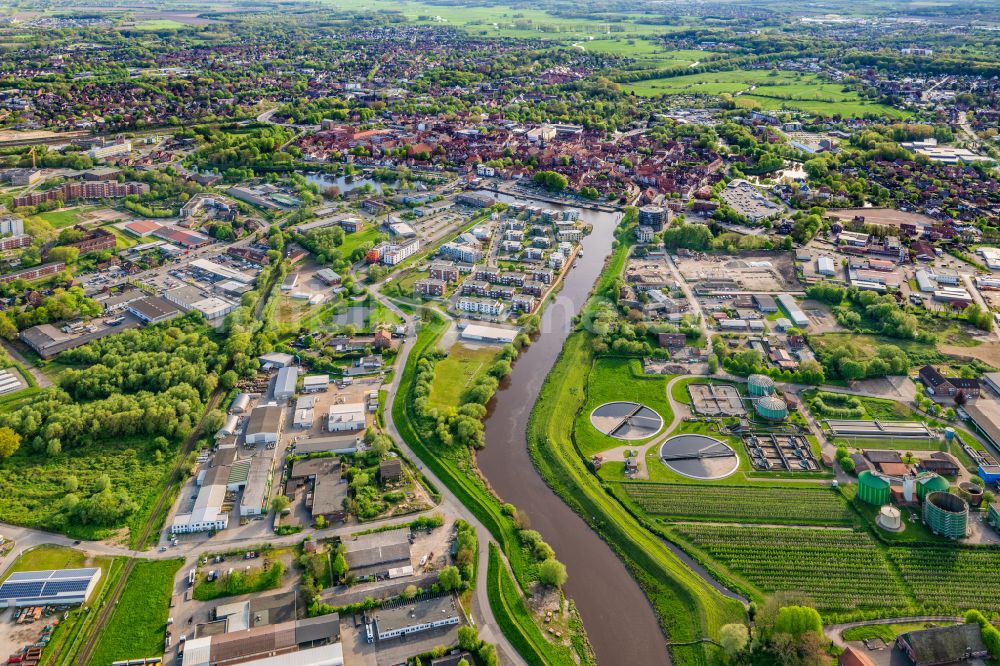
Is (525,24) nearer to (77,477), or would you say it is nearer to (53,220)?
(53,220)

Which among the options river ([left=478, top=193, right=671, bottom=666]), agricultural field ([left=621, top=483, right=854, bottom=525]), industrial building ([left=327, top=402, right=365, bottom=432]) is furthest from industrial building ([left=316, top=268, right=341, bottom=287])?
agricultural field ([left=621, top=483, right=854, bottom=525])

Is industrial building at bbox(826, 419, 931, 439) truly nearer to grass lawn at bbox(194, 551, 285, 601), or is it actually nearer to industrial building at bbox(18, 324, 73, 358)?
grass lawn at bbox(194, 551, 285, 601)

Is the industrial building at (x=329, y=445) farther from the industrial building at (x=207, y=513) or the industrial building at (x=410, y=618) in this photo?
the industrial building at (x=410, y=618)

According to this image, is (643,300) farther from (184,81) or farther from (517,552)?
(184,81)

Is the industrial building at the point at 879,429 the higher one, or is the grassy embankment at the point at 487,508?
the industrial building at the point at 879,429

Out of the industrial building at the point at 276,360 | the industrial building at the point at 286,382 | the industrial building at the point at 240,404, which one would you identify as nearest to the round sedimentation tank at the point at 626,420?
the industrial building at the point at 286,382

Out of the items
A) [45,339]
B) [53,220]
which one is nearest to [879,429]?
[45,339]
